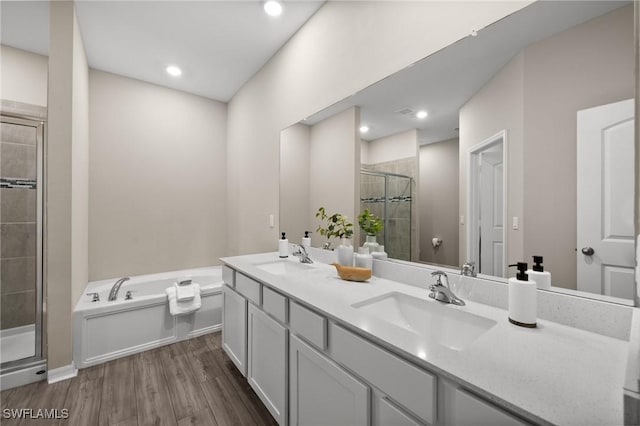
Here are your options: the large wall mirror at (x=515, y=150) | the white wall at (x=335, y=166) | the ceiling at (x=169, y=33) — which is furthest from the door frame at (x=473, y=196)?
the ceiling at (x=169, y=33)

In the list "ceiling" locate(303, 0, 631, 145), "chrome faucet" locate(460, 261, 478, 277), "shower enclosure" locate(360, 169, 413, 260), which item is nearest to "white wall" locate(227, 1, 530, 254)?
"ceiling" locate(303, 0, 631, 145)

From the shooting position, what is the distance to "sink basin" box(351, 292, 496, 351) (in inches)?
36.4

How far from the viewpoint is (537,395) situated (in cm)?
52

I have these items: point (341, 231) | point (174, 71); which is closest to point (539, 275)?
point (341, 231)

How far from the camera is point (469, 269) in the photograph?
1120mm

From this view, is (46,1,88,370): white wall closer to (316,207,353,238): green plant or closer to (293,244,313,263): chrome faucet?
(293,244,313,263): chrome faucet

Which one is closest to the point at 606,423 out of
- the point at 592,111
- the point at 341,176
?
the point at 592,111

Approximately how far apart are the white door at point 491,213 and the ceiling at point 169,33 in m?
1.76

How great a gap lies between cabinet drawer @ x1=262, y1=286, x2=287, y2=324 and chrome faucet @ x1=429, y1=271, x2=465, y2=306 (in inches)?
27.1

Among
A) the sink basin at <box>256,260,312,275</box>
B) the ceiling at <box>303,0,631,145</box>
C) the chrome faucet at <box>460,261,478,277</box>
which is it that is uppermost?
the ceiling at <box>303,0,631,145</box>

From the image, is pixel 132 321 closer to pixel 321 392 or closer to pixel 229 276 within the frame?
pixel 229 276

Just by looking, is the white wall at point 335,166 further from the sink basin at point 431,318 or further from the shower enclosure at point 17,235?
Result: the shower enclosure at point 17,235

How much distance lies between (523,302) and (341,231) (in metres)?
1.07

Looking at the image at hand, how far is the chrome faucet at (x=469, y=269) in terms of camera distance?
3.65 ft
